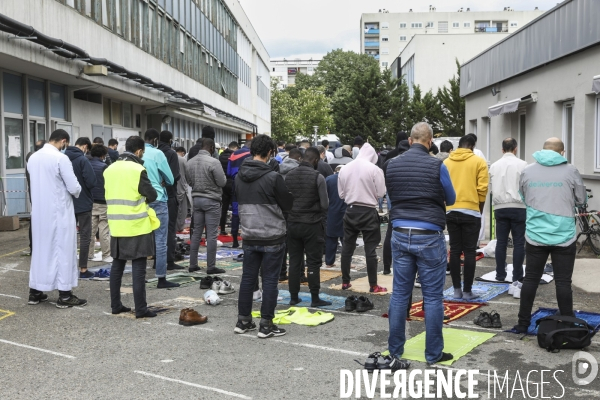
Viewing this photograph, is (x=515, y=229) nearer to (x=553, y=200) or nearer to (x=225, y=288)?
(x=553, y=200)

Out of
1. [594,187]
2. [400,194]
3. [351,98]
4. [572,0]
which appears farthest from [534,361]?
[351,98]

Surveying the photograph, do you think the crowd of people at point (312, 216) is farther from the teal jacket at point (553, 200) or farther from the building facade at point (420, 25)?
the building facade at point (420, 25)

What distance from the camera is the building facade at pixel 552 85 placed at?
13805 mm

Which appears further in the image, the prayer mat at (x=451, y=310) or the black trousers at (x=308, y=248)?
the black trousers at (x=308, y=248)

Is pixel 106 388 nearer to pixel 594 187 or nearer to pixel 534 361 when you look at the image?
pixel 534 361

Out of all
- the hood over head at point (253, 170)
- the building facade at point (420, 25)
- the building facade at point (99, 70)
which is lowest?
the hood over head at point (253, 170)

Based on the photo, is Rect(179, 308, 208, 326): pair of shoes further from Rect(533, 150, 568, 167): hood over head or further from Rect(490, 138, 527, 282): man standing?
Rect(490, 138, 527, 282): man standing

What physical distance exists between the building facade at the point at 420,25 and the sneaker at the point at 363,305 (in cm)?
11285

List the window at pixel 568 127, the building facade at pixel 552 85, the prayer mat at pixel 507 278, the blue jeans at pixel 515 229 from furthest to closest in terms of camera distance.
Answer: the window at pixel 568 127
the building facade at pixel 552 85
the prayer mat at pixel 507 278
the blue jeans at pixel 515 229

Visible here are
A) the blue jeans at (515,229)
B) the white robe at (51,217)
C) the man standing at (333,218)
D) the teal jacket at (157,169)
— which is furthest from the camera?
the man standing at (333,218)

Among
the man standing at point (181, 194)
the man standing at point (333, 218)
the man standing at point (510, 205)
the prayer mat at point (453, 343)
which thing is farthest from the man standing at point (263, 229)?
the man standing at point (181, 194)

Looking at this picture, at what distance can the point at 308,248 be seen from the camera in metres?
8.68

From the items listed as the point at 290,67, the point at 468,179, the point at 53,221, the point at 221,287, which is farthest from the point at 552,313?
the point at 290,67

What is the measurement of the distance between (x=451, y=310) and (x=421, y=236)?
258cm
